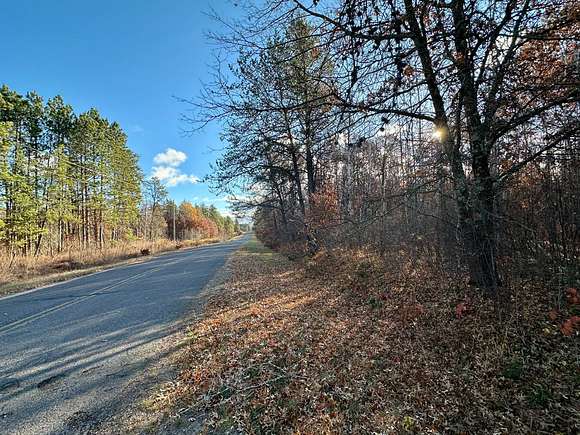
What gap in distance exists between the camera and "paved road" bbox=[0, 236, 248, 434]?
2.82 metres

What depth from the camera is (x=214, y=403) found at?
9.07 feet

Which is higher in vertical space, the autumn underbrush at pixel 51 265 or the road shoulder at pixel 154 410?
the autumn underbrush at pixel 51 265

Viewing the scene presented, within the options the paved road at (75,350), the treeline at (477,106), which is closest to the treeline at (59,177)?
the paved road at (75,350)

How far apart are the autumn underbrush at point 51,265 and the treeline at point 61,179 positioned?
7.82 ft

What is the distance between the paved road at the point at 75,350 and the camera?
2.82 m

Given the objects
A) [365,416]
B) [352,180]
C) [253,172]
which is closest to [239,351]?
[365,416]

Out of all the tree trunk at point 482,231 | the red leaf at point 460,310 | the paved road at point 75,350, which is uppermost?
the tree trunk at point 482,231

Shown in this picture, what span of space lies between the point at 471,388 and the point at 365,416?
125 centimetres

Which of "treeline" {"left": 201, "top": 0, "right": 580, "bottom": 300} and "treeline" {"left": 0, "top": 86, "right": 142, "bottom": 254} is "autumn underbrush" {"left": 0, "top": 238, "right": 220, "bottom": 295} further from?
"treeline" {"left": 201, "top": 0, "right": 580, "bottom": 300}

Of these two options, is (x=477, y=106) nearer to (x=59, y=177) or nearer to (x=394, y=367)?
(x=394, y=367)

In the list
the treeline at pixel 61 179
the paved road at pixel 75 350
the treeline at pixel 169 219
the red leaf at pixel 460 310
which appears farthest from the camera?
the treeline at pixel 169 219

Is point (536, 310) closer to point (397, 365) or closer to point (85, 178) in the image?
point (397, 365)

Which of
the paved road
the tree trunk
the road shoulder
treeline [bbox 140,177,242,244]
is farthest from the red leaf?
treeline [bbox 140,177,242,244]

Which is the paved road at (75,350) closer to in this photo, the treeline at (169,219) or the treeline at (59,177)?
the treeline at (59,177)
